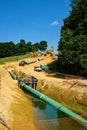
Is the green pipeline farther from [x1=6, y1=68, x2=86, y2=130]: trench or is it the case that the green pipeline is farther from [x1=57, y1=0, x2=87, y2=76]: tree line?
[x1=57, y1=0, x2=87, y2=76]: tree line

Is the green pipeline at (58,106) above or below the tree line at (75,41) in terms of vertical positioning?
below

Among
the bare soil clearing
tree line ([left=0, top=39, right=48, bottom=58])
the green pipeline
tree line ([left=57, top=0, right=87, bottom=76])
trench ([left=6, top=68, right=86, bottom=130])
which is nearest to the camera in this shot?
trench ([left=6, top=68, right=86, bottom=130])

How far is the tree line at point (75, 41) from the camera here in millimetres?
53906

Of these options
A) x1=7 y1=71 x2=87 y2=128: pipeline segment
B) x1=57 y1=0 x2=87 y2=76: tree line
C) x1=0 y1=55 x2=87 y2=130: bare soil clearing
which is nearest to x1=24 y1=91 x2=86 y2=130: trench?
x1=7 y1=71 x2=87 y2=128: pipeline segment

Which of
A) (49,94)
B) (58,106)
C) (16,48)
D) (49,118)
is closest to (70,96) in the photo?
(49,94)

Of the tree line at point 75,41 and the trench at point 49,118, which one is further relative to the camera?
the tree line at point 75,41

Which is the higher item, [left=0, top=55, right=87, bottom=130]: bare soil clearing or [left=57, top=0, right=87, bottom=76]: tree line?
[left=57, top=0, right=87, bottom=76]: tree line

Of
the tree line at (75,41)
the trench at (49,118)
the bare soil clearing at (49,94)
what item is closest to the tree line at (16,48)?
the tree line at (75,41)

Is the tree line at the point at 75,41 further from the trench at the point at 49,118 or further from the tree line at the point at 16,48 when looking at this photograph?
the tree line at the point at 16,48

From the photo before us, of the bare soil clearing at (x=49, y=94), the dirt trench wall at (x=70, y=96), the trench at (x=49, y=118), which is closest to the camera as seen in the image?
the trench at (x=49, y=118)

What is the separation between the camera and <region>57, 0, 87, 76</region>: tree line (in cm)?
5391

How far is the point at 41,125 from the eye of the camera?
81.1 ft

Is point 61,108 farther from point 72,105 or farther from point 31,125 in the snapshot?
point 31,125

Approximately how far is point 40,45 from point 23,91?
10874 centimetres
